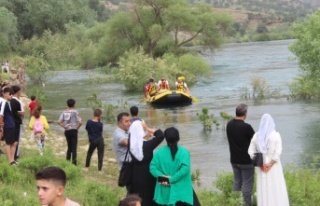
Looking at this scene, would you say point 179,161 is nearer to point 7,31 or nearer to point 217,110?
point 217,110

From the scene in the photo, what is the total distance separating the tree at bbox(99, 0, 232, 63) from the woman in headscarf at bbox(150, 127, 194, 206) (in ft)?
126

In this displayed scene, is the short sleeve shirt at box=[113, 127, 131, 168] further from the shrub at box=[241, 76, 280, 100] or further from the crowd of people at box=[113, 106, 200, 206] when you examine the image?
the shrub at box=[241, 76, 280, 100]

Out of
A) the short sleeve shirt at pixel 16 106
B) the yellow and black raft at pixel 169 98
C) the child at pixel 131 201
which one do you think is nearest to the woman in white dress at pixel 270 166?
the child at pixel 131 201

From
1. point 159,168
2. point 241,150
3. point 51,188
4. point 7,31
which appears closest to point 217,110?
point 241,150

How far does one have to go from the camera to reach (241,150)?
27.1ft

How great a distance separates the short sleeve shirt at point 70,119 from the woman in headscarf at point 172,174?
4.78 metres

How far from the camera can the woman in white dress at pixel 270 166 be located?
7668 millimetres

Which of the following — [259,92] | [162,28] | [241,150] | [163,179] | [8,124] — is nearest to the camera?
[163,179]

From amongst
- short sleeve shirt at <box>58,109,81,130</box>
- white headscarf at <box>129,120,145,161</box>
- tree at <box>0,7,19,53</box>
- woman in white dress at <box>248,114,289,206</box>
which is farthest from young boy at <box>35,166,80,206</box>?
tree at <box>0,7,19,53</box>

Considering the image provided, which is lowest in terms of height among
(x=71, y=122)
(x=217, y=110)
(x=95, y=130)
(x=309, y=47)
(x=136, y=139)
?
(x=217, y=110)

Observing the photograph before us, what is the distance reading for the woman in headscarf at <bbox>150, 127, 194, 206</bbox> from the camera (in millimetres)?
6820

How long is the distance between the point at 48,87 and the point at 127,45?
1009cm

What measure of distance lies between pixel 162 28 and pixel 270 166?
38542 millimetres

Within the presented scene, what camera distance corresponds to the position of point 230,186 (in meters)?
9.02
